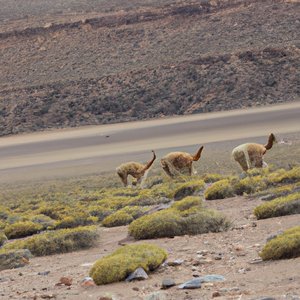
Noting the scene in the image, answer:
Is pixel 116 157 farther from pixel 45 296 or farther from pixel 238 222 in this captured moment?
pixel 45 296

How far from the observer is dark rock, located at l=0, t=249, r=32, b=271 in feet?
41.8

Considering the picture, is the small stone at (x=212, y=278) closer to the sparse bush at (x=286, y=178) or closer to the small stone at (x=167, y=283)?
the small stone at (x=167, y=283)

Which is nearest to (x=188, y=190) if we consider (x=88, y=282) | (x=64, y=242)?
(x=64, y=242)

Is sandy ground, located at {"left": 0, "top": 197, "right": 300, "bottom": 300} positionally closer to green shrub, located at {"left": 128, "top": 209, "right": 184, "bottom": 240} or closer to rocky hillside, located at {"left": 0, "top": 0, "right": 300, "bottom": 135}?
green shrub, located at {"left": 128, "top": 209, "right": 184, "bottom": 240}

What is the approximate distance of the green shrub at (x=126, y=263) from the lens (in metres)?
9.99

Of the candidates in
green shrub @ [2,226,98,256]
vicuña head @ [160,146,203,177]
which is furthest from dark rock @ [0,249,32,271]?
vicuña head @ [160,146,203,177]

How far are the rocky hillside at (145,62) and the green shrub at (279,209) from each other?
137ft

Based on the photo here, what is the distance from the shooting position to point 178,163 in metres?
22.2

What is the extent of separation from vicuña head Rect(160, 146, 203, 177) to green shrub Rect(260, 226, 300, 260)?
462 inches

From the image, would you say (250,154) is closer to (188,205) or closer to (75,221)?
(75,221)

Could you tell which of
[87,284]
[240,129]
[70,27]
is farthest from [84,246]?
[70,27]

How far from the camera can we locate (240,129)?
41.9 m

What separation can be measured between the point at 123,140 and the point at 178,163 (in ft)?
73.9

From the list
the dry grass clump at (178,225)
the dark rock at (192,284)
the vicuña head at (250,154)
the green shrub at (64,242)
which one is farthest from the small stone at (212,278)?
the vicuña head at (250,154)
